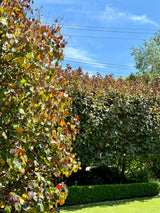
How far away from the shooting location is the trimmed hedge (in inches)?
367

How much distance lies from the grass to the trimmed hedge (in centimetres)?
31

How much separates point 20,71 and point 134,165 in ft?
37.7

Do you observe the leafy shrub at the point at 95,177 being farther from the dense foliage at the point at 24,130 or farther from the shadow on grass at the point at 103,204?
the dense foliage at the point at 24,130

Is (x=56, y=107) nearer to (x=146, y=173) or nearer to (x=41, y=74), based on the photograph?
(x=41, y=74)

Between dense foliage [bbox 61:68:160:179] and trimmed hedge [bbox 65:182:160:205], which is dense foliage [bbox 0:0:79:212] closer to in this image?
trimmed hedge [bbox 65:182:160:205]

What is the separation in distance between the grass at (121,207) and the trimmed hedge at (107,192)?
1.01 feet

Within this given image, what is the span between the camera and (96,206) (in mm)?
8992

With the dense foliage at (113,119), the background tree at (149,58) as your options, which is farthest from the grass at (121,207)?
the background tree at (149,58)

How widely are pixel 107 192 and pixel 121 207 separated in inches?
48.9

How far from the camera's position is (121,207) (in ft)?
29.0

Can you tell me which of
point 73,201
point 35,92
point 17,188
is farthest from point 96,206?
point 35,92

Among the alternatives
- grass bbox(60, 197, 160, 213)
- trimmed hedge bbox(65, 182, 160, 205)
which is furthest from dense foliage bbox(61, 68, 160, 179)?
grass bbox(60, 197, 160, 213)

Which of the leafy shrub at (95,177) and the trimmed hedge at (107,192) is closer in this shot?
the trimmed hedge at (107,192)

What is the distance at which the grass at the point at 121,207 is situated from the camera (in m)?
8.28
